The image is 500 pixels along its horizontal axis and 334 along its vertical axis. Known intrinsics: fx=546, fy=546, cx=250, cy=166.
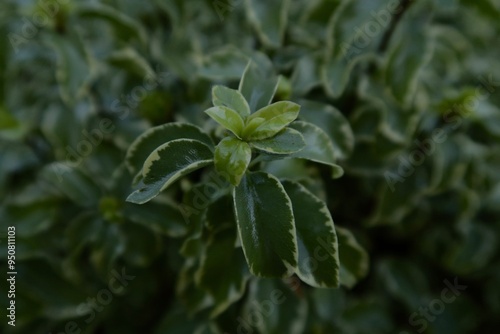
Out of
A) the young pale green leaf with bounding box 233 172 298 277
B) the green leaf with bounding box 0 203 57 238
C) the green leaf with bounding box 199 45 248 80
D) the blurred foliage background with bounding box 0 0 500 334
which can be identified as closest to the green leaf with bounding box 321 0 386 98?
the blurred foliage background with bounding box 0 0 500 334

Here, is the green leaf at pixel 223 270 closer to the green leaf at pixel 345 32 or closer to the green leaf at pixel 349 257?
the green leaf at pixel 349 257

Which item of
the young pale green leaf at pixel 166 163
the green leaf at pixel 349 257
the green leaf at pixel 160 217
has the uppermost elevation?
the young pale green leaf at pixel 166 163

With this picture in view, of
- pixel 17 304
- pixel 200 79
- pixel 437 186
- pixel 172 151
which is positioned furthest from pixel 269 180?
Answer: pixel 17 304

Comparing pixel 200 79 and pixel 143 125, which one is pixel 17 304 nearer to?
pixel 143 125

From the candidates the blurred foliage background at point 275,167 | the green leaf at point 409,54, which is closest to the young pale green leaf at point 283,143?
the blurred foliage background at point 275,167

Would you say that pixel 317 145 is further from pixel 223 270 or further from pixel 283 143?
pixel 223 270

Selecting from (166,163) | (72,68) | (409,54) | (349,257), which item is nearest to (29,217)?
(72,68)
